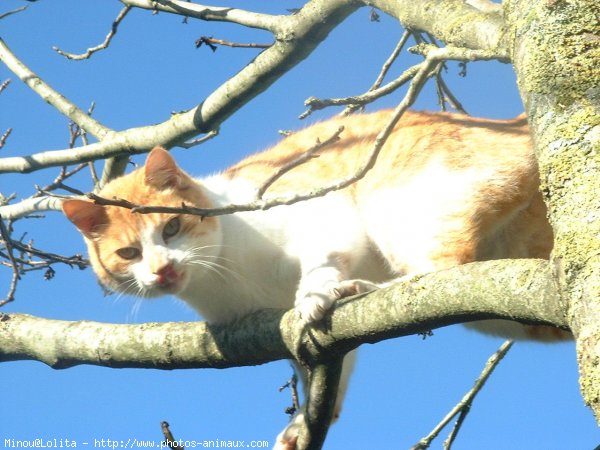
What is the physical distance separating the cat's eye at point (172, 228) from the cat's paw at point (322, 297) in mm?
730

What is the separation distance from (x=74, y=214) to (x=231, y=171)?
822mm

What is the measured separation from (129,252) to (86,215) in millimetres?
235

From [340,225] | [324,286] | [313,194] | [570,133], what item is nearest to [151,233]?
[340,225]

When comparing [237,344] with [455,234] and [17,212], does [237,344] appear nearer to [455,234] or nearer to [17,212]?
[455,234]

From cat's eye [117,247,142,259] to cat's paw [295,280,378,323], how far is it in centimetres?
83

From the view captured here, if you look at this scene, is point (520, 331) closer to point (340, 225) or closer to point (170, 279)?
point (340, 225)

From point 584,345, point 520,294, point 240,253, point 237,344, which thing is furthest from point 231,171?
point 584,345

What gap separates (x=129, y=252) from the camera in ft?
10.7

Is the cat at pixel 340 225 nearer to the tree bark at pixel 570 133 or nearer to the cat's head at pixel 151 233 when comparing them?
the cat's head at pixel 151 233

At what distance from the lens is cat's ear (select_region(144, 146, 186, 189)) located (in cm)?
322

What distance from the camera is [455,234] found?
2.79m

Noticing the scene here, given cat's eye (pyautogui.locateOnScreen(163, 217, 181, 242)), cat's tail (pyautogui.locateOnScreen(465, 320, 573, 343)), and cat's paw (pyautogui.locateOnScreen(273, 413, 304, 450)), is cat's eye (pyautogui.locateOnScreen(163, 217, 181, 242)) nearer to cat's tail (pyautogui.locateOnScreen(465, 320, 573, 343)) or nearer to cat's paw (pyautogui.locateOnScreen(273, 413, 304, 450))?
cat's paw (pyautogui.locateOnScreen(273, 413, 304, 450))

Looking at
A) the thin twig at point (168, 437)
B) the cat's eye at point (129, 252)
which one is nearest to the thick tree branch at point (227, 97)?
the cat's eye at point (129, 252)

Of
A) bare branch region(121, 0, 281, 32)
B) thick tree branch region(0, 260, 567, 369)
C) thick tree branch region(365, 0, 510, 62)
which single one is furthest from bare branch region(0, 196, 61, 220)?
thick tree branch region(365, 0, 510, 62)
